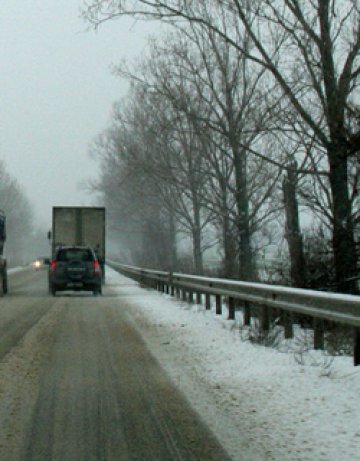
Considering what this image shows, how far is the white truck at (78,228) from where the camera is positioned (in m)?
34.9

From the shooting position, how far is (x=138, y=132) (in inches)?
1567

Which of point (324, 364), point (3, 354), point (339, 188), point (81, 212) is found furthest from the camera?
point (81, 212)

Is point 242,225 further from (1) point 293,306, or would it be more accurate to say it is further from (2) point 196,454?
(2) point 196,454

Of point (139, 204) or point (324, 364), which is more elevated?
point (139, 204)

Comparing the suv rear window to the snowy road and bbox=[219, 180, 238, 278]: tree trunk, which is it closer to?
bbox=[219, 180, 238, 278]: tree trunk

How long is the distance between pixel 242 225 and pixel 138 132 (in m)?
14.7

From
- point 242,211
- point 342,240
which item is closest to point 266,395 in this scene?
point 342,240

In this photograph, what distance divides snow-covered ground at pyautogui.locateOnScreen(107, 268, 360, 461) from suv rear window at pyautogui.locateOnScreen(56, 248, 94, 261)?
46.1 feet

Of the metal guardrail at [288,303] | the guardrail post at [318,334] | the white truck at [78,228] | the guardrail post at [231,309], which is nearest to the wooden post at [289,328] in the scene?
the metal guardrail at [288,303]

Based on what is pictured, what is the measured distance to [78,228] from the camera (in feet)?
115

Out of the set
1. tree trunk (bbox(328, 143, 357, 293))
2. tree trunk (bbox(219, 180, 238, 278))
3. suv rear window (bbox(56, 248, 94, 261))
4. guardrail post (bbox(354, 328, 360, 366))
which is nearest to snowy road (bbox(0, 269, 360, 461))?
guardrail post (bbox(354, 328, 360, 366))

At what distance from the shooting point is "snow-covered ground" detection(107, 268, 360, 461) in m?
5.69

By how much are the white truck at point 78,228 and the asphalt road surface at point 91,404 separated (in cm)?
2144

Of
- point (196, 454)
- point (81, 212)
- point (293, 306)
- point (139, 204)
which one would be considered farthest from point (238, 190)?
point (139, 204)
